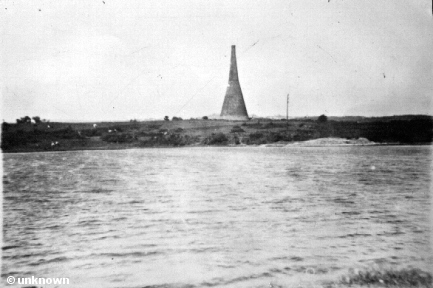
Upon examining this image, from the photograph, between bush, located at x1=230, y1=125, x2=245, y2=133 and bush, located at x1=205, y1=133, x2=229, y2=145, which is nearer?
bush, located at x1=205, y1=133, x2=229, y2=145

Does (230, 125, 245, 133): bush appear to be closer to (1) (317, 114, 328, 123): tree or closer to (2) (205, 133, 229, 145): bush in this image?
(2) (205, 133, 229, 145): bush

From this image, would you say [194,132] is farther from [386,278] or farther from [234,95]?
[386,278]

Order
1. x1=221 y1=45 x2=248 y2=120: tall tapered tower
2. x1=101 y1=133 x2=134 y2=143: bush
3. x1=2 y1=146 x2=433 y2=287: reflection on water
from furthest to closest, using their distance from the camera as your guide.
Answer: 1. x1=101 y1=133 x2=134 y2=143: bush
2. x1=221 y1=45 x2=248 y2=120: tall tapered tower
3. x1=2 y1=146 x2=433 y2=287: reflection on water

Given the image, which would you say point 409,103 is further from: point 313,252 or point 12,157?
point 12,157

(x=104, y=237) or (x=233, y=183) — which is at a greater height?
(x=233, y=183)

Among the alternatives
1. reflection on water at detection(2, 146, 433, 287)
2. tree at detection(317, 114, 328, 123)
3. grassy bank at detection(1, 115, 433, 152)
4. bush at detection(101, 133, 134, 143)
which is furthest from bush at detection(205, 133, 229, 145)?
tree at detection(317, 114, 328, 123)

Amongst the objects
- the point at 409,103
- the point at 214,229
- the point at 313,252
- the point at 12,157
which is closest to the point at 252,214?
the point at 214,229

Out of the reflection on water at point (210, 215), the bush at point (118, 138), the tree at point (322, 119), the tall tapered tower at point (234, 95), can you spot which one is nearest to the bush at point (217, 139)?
the reflection on water at point (210, 215)
